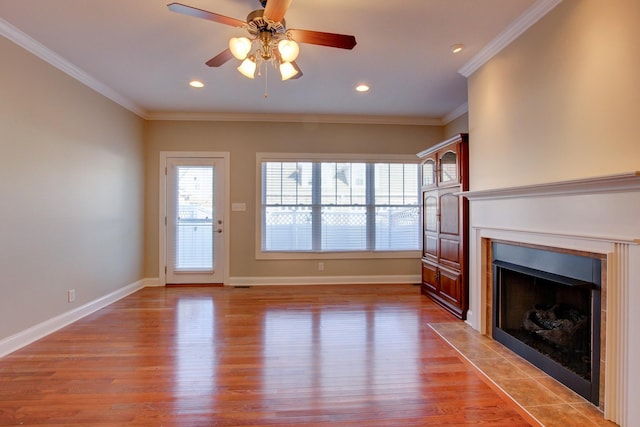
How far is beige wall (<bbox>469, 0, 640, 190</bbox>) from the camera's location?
5.67 feet

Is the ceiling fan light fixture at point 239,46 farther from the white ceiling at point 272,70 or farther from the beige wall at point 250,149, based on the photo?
the beige wall at point 250,149

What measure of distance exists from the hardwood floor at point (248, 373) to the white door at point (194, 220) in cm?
118

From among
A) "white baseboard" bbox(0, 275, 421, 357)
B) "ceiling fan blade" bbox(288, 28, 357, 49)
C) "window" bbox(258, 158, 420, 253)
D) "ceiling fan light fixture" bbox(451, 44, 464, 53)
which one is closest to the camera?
"ceiling fan blade" bbox(288, 28, 357, 49)

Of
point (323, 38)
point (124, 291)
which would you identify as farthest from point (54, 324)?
point (323, 38)

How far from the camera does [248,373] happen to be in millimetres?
2287

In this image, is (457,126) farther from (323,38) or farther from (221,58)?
(221,58)

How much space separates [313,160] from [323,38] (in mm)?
2876

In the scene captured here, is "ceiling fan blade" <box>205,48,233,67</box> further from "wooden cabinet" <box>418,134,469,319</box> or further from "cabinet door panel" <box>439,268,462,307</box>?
"cabinet door panel" <box>439,268,462,307</box>

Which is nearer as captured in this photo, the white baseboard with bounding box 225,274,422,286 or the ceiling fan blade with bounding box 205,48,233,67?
the ceiling fan blade with bounding box 205,48,233,67

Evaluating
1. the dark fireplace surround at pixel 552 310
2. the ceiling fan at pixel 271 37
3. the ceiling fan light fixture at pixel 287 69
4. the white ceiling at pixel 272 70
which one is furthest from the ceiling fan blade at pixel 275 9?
the dark fireplace surround at pixel 552 310

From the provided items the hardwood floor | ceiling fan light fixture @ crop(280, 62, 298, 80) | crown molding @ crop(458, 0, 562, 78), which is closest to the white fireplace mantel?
the hardwood floor

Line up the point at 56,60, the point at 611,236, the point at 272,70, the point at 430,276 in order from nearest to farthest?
the point at 611,236 → the point at 56,60 → the point at 272,70 → the point at 430,276

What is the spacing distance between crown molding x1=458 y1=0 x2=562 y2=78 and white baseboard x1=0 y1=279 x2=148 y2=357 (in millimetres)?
4818

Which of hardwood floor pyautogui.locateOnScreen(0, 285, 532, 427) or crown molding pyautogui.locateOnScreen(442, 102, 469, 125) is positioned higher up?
crown molding pyautogui.locateOnScreen(442, 102, 469, 125)
